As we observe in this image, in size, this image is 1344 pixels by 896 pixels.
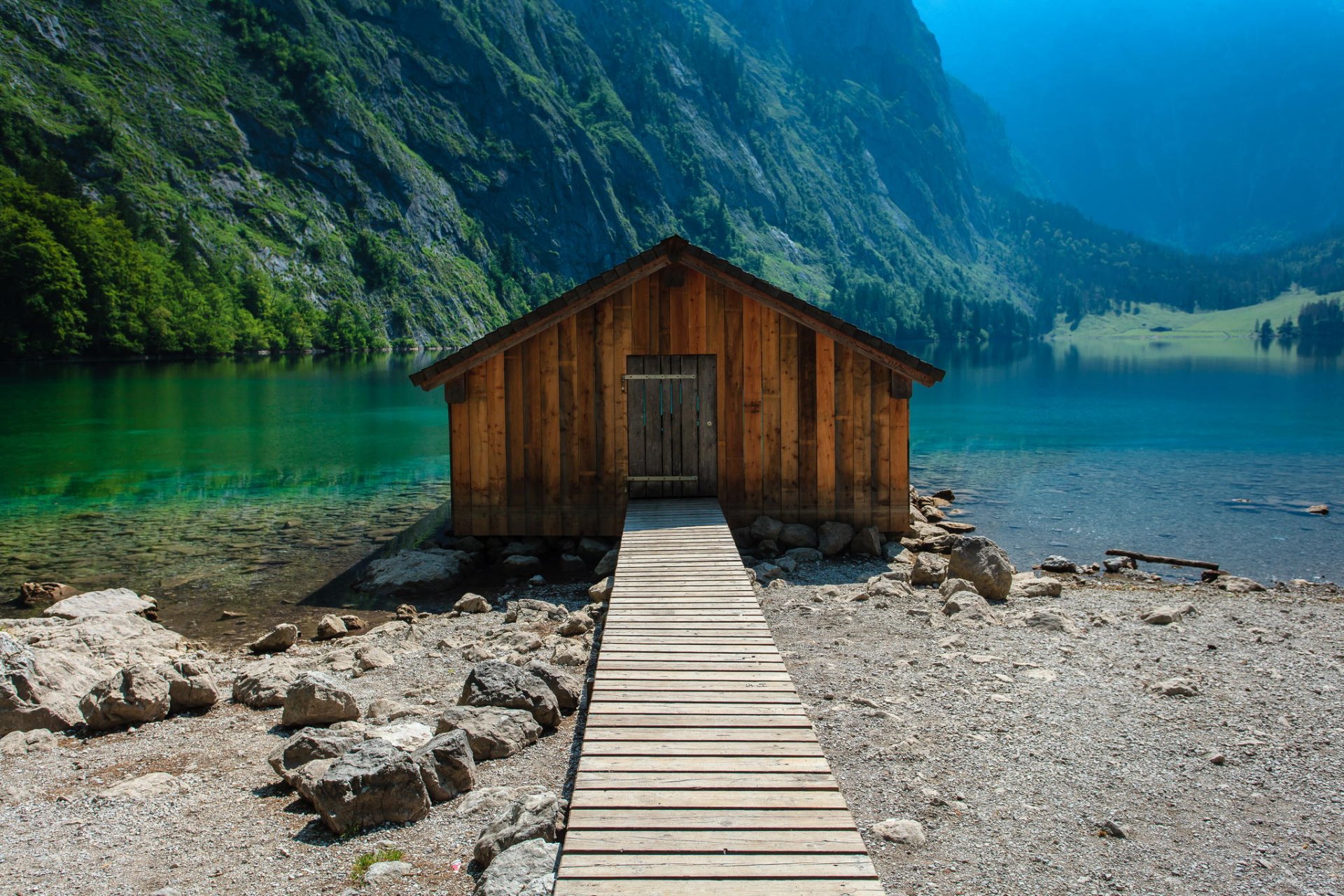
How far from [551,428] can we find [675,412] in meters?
1.94

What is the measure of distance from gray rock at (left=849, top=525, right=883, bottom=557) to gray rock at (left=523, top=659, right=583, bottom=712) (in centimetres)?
787

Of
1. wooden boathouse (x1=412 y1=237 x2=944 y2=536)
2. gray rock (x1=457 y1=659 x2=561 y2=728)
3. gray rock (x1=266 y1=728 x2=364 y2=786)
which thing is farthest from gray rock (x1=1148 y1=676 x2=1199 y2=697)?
wooden boathouse (x1=412 y1=237 x2=944 y2=536)

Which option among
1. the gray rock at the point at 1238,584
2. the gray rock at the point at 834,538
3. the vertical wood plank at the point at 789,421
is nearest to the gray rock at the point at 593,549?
the vertical wood plank at the point at 789,421

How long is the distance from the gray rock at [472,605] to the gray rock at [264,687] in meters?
3.67

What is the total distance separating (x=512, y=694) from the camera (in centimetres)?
810

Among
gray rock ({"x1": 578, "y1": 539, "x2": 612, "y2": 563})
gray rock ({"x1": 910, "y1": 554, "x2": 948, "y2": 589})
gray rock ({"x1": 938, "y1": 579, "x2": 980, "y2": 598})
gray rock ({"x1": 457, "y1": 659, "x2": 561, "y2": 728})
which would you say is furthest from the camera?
gray rock ({"x1": 578, "y1": 539, "x2": 612, "y2": 563})

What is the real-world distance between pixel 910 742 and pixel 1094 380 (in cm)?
8011

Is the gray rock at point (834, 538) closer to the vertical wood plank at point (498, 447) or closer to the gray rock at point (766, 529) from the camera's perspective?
the gray rock at point (766, 529)

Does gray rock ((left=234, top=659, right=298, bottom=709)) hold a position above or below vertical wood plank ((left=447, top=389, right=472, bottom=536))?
below

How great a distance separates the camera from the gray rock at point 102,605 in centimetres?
1283

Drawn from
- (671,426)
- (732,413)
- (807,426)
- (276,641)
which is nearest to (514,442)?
(671,426)

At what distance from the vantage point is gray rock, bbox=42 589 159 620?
12.8 m

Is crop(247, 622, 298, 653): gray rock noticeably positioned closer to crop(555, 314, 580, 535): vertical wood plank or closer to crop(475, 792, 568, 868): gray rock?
crop(555, 314, 580, 535): vertical wood plank

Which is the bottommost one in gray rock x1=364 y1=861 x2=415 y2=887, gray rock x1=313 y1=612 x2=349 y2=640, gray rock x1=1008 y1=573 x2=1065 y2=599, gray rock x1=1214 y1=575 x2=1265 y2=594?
gray rock x1=1214 y1=575 x2=1265 y2=594
